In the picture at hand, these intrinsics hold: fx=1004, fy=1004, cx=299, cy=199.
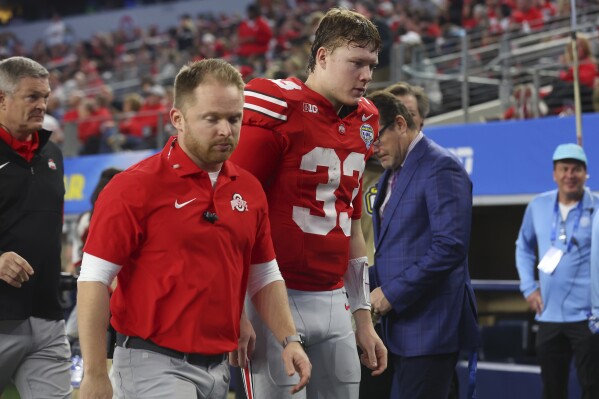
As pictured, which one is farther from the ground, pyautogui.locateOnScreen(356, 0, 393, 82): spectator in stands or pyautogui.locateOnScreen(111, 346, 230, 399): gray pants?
pyautogui.locateOnScreen(356, 0, 393, 82): spectator in stands

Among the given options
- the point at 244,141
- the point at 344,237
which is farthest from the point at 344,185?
the point at 244,141

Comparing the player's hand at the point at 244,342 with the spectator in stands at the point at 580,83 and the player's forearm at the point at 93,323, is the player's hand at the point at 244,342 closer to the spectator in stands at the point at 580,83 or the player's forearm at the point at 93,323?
the player's forearm at the point at 93,323

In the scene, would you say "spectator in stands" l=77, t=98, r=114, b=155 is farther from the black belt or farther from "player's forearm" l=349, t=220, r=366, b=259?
the black belt

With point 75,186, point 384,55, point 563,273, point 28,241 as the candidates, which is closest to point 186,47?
point 75,186

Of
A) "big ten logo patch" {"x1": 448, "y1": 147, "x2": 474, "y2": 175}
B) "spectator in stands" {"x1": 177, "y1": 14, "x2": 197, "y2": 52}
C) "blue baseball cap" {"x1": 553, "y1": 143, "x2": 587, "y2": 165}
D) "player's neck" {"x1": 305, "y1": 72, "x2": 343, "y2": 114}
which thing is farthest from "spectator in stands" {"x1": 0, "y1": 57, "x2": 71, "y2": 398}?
"spectator in stands" {"x1": 177, "y1": 14, "x2": 197, "y2": 52}

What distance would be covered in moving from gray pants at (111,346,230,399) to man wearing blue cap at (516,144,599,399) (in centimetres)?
359

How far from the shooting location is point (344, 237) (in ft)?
12.0

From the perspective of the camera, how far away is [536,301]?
21.3 ft

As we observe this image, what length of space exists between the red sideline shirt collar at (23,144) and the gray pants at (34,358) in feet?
2.38

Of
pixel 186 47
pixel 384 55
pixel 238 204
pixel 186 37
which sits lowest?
pixel 238 204

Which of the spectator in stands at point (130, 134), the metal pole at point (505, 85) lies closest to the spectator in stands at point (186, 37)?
the spectator in stands at point (130, 134)

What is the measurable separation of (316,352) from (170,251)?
89 centimetres

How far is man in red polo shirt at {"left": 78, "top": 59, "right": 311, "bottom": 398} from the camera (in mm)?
2885

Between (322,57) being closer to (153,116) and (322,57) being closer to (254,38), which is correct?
(153,116)
